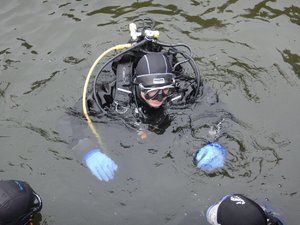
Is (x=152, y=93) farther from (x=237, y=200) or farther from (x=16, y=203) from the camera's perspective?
(x=16, y=203)

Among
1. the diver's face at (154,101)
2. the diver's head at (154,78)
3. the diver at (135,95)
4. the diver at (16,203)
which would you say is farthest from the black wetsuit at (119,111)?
the diver at (16,203)

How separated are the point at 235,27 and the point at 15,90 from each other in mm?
4225

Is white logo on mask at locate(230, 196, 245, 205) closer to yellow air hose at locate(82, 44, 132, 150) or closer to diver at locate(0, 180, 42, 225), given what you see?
diver at locate(0, 180, 42, 225)

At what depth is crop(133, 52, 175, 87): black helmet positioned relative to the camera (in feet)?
17.3

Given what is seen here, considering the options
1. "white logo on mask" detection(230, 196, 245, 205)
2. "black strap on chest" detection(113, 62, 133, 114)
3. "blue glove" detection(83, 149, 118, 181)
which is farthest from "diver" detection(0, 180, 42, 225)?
"white logo on mask" detection(230, 196, 245, 205)

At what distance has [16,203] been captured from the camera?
419 cm

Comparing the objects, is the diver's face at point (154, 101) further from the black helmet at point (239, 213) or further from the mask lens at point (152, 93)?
the black helmet at point (239, 213)

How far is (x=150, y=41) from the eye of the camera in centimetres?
562

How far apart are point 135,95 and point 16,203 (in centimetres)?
224

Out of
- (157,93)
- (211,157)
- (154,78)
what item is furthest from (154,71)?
(211,157)

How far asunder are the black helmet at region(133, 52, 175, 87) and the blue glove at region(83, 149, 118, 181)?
3.72 ft

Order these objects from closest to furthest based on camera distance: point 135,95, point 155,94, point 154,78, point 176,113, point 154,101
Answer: point 154,78
point 155,94
point 154,101
point 135,95
point 176,113

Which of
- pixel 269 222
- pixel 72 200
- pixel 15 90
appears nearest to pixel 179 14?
pixel 15 90

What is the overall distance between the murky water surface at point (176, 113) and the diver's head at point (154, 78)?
0.70m
